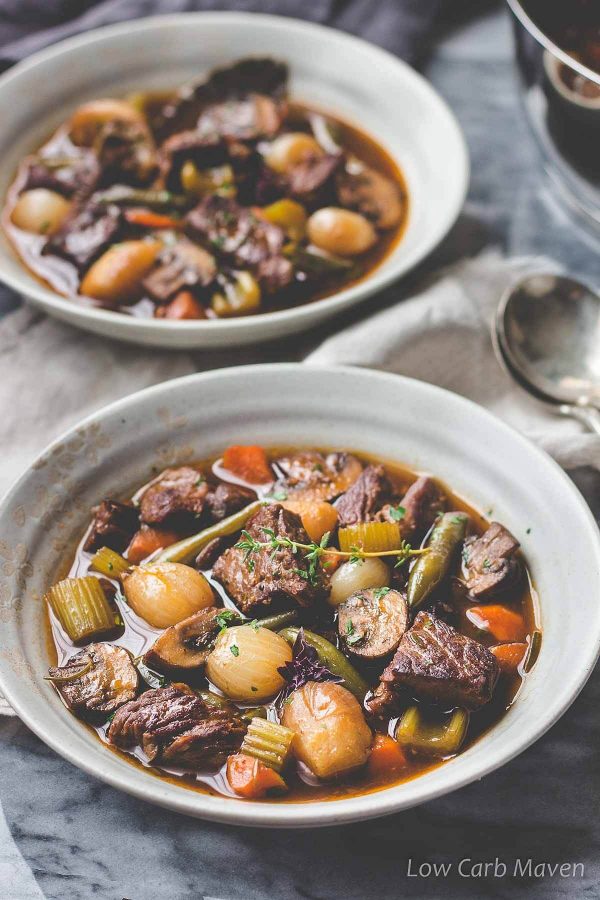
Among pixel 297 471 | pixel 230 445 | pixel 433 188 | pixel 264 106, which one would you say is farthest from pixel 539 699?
pixel 264 106

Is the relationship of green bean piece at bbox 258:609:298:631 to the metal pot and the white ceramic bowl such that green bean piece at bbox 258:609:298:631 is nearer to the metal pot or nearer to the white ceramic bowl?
the white ceramic bowl

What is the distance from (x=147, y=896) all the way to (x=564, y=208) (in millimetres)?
2817

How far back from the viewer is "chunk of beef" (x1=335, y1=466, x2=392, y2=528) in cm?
239

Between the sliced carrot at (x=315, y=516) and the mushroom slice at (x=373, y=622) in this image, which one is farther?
the sliced carrot at (x=315, y=516)

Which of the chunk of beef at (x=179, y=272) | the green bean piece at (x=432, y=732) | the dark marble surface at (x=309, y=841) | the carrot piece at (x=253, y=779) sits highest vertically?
the chunk of beef at (x=179, y=272)

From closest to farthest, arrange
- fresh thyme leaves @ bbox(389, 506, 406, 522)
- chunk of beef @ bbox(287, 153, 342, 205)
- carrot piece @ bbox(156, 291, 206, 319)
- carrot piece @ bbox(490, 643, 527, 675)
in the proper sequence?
carrot piece @ bbox(490, 643, 527, 675)
fresh thyme leaves @ bbox(389, 506, 406, 522)
carrot piece @ bbox(156, 291, 206, 319)
chunk of beef @ bbox(287, 153, 342, 205)

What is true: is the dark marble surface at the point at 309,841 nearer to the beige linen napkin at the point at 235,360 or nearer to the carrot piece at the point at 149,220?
the beige linen napkin at the point at 235,360

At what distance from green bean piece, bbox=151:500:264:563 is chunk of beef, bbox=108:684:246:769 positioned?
1.33 ft

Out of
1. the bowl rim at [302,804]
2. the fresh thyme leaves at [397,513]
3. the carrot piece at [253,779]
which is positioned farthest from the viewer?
the fresh thyme leaves at [397,513]

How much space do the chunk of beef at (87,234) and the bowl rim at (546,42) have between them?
1.47 metres

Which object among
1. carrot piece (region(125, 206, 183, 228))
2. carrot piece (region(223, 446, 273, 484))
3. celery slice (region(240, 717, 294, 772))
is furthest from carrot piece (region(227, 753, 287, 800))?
carrot piece (region(125, 206, 183, 228))

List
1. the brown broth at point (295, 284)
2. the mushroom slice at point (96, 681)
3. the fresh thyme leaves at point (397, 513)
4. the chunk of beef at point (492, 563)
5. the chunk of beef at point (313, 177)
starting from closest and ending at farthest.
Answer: the mushroom slice at point (96, 681)
the chunk of beef at point (492, 563)
the fresh thyme leaves at point (397, 513)
the brown broth at point (295, 284)
the chunk of beef at point (313, 177)

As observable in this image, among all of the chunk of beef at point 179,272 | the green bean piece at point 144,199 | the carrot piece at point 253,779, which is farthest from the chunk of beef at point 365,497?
the green bean piece at point 144,199

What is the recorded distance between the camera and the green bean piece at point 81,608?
85.7 inches
